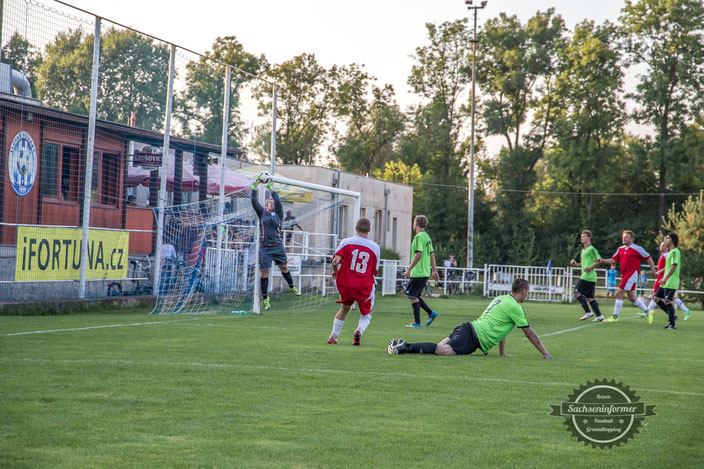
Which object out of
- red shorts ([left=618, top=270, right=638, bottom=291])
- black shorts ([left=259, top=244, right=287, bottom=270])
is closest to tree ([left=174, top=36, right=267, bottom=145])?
black shorts ([left=259, top=244, right=287, bottom=270])

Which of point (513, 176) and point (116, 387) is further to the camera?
point (513, 176)

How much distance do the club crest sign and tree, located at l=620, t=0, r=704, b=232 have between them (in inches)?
1716

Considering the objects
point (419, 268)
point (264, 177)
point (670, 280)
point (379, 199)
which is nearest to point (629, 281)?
point (670, 280)

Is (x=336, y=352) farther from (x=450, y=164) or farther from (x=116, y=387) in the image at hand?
(x=450, y=164)

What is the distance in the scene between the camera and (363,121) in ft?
204

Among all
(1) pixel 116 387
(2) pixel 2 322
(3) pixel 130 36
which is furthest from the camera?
(3) pixel 130 36

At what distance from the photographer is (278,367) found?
8227 mm

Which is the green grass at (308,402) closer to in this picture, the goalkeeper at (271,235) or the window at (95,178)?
the goalkeeper at (271,235)

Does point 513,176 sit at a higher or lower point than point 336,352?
higher

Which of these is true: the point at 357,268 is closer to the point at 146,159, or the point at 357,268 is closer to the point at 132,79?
the point at 146,159

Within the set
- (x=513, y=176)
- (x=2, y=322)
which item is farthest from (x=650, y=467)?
(x=513, y=176)

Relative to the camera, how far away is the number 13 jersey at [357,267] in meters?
10.5

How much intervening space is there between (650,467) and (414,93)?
5896 centimetres

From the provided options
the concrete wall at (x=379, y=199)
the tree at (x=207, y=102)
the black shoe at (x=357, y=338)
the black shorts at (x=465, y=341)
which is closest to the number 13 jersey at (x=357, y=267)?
the black shoe at (x=357, y=338)
